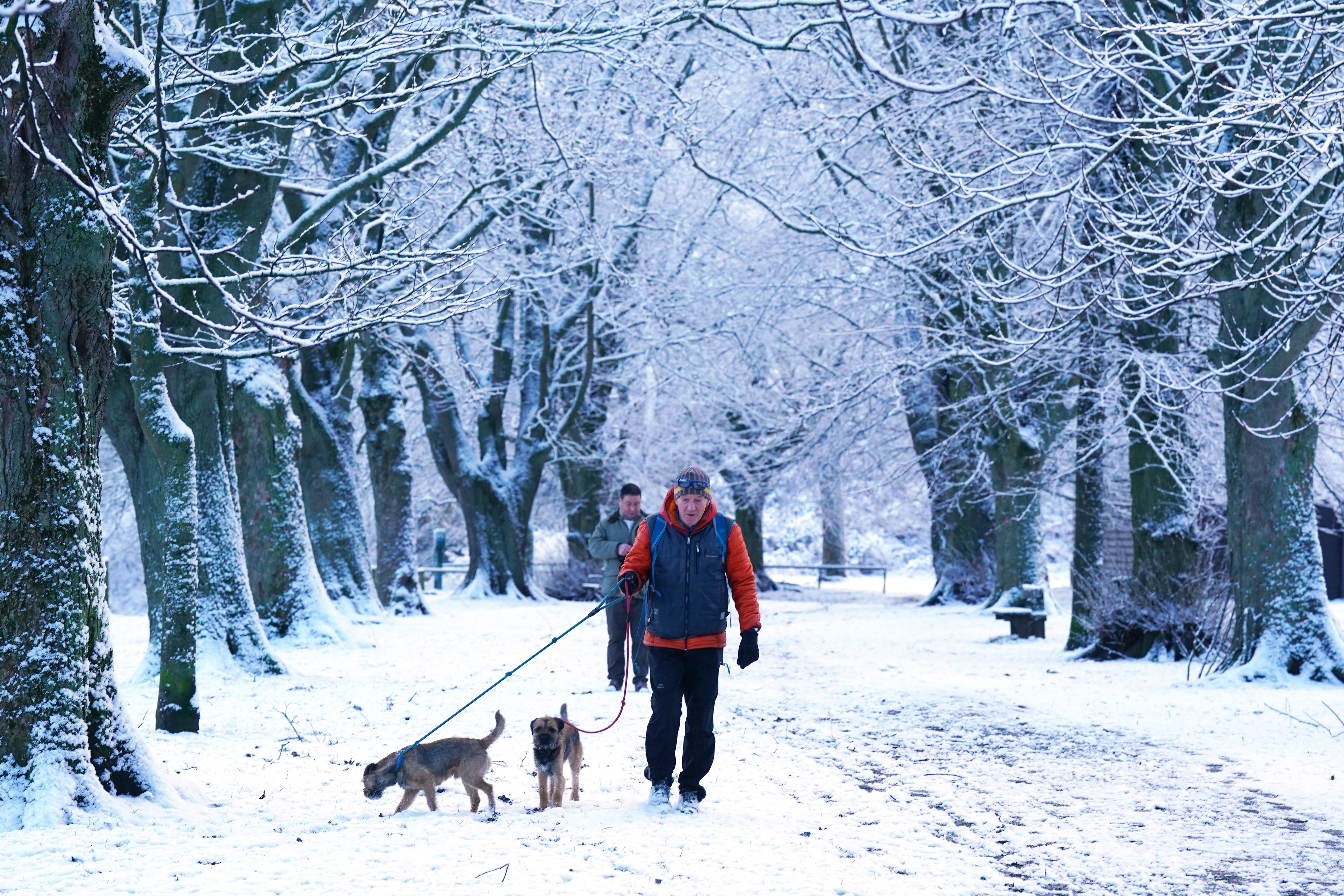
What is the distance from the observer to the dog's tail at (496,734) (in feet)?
23.9

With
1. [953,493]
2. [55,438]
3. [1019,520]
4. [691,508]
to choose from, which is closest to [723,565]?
[691,508]

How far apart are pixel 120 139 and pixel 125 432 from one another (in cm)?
345

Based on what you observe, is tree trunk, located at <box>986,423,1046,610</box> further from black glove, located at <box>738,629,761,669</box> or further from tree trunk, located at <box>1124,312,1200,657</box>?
black glove, located at <box>738,629,761,669</box>

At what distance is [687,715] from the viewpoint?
7.50m

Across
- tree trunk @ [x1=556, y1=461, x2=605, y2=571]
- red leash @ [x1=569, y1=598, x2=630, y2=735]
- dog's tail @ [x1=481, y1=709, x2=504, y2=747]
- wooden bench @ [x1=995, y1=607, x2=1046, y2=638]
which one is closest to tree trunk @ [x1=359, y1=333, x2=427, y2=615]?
tree trunk @ [x1=556, y1=461, x2=605, y2=571]

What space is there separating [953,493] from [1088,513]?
1121 cm

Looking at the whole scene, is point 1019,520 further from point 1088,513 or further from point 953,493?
point 953,493

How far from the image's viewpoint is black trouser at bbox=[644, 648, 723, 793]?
7418 millimetres

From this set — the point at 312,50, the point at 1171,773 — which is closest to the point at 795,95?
the point at 312,50

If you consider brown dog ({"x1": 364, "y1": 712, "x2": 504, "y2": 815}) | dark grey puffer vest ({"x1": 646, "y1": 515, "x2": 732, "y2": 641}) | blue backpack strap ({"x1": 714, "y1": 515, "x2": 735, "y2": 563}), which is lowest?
brown dog ({"x1": 364, "y1": 712, "x2": 504, "y2": 815})

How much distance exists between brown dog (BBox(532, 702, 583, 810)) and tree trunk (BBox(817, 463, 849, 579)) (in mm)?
28487

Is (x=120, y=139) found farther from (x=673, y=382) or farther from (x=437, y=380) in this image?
(x=673, y=382)

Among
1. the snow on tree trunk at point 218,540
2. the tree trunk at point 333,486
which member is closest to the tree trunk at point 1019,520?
the tree trunk at point 333,486

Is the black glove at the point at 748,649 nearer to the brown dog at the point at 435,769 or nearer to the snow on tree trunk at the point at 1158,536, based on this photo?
the brown dog at the point at 435,769
